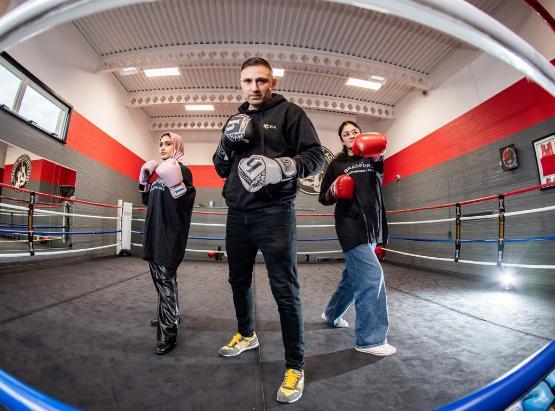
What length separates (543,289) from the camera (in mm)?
2727

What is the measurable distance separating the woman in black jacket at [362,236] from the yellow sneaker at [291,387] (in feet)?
1.67

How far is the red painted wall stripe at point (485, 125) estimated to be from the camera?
3406mm

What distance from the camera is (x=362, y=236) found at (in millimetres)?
1434

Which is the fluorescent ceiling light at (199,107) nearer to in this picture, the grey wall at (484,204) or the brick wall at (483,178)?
the brick wall at (483,178)

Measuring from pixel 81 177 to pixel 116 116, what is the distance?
180cm

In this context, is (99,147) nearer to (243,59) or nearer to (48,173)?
(48,173)

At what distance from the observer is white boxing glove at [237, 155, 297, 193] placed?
0.93 m

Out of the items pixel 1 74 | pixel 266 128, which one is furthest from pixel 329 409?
pixel 1 74

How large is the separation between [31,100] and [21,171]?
1028 millimetres

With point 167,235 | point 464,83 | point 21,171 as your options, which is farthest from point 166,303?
point 464,83

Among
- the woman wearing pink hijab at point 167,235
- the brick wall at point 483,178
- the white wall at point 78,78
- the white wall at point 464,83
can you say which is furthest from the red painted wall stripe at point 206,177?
the woman wearing pink hijab at point 167,235

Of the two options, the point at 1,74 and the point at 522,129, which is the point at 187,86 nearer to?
the point at 1,74

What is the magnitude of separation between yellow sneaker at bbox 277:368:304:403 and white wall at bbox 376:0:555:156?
4622mm

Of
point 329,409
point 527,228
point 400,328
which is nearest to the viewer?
point 329,409
